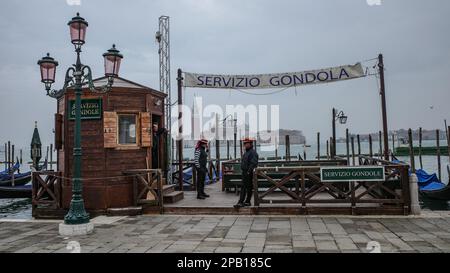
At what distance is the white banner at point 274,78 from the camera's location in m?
10.8

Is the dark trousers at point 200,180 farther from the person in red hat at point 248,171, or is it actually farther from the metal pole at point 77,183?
the metal pole at point 77,183

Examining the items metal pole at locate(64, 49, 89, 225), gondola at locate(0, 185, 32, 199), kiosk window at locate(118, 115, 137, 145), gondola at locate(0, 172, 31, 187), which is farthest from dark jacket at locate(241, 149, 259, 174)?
gondola at locate(0, 172, 31, 187)

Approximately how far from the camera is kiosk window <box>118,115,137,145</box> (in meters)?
9.13

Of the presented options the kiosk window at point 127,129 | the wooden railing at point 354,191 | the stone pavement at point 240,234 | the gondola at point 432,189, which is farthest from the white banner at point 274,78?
the gondola at point 432,189

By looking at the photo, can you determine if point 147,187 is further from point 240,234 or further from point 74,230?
point 240,234

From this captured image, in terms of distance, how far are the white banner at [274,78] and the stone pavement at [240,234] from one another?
15.1ft

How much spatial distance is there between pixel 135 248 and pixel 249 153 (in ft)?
12.9

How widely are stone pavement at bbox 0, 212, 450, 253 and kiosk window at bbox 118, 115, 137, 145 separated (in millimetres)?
1970

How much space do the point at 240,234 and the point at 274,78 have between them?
5.97 meters

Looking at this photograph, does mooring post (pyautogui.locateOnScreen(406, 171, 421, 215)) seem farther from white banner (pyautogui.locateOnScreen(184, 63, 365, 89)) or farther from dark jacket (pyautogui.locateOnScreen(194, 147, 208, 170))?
dark jacket (pyautogui.locateOnScreen(194, 147, 208, 170))

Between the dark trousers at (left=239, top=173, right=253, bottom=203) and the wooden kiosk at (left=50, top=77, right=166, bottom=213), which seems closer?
the wooden kiosk at (left=50, top=77, right=166, bottom=213)

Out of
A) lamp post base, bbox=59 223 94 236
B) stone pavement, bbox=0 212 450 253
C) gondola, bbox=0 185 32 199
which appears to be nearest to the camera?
stone pavement, bbox=0 212 450 253
